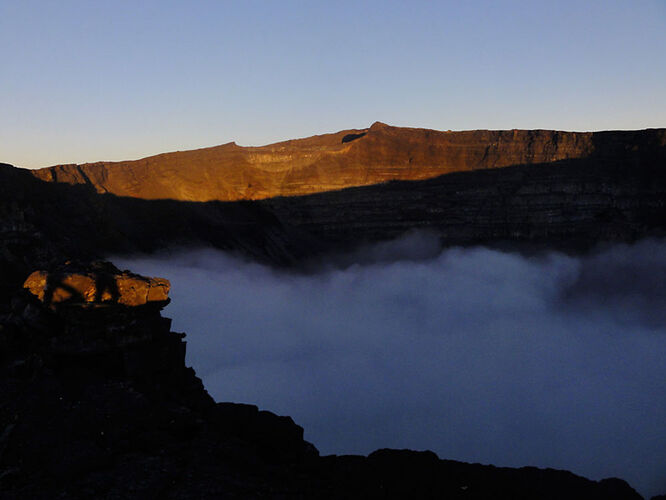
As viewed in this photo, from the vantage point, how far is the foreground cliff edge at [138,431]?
914 centimetres

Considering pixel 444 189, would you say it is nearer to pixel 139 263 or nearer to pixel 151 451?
pixel 139 263

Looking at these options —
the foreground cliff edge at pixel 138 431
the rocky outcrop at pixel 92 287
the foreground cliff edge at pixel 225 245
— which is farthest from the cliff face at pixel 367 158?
the foreground cliff edge at pixel 138 431

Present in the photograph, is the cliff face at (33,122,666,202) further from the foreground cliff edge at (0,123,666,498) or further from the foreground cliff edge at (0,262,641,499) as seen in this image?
the foreground cliff edge at (0,262,641,499)

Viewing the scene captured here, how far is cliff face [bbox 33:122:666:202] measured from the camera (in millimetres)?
50688

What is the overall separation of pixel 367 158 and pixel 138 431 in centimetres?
4532

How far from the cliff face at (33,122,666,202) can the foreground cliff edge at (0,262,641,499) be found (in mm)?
36376

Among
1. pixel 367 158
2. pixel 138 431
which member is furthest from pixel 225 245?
pixel 138 431

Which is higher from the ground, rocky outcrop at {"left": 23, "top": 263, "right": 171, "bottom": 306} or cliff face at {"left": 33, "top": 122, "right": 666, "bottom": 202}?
cliff face at {"left": 33, "top": 122, "right": 666, "bottom": 202}

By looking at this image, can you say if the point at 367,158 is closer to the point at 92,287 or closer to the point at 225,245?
the point at 225,245

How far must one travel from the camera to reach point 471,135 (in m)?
53.3

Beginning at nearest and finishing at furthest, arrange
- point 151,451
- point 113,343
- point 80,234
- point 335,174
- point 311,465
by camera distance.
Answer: point 151,451 → point 311,465 → point 113,343 → point 80,234 → point 335,174

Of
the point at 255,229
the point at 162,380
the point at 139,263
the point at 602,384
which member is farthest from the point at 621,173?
the point at 162,380

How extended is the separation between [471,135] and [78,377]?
47046 millimetres

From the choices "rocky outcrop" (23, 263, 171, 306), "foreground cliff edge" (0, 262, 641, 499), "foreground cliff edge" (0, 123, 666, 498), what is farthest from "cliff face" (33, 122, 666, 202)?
"foreground cliff edge" (0, 262, 641, 499)
